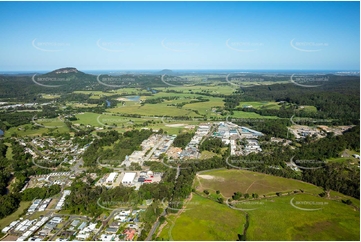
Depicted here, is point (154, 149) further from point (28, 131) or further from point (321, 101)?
point (321, 101)

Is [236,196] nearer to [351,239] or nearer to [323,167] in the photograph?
[351,239]

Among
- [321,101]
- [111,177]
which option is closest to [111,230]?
[111,177]

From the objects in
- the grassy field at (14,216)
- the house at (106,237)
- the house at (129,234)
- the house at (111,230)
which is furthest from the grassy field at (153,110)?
the house at (106,237)

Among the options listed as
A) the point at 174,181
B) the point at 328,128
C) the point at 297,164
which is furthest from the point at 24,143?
the point at 328,128

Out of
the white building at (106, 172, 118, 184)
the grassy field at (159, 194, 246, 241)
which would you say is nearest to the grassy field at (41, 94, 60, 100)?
the white building at (106, 172, 118, 184)

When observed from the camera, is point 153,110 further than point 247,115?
Yes

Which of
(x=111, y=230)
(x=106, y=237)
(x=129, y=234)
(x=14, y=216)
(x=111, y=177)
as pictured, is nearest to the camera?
(x=106, y=237)

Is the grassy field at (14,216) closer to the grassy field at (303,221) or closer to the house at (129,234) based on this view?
the house at (129,234)

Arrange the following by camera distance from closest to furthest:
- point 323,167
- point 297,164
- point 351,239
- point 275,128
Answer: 1. point 351,239
2. point 323,167
3. point 297,164
4. point 275,128
